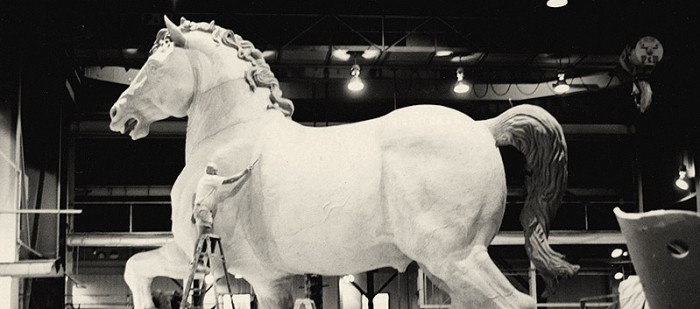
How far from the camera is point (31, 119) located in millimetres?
13859

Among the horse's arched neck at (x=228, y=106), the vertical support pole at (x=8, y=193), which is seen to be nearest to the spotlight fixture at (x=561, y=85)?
the vertical support pole at (x=8, y=193)

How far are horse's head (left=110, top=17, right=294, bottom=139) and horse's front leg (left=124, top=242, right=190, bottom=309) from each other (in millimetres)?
723

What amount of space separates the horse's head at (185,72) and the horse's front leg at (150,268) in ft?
2.37

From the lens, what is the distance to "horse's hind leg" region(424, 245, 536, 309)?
5113 mm

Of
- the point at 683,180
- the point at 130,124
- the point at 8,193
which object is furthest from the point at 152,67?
the point at 683,180

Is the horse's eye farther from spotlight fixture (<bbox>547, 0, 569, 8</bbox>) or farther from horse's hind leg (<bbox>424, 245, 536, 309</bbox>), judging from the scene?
spotlight fixture (<bbox>547, 0, 569, 8</bbox>)

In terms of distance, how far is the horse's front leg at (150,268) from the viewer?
18.6ft

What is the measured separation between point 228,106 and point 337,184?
0.86 m

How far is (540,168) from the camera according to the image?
5.50 m

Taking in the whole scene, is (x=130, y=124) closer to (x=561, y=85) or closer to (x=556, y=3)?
(x=556, y=3)

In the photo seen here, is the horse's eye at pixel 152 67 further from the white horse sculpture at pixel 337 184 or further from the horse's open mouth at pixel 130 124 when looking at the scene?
the horse's open mouth at pixel 130 124

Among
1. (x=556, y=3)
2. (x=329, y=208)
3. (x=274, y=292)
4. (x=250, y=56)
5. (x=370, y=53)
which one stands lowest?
(x=274, y=292)

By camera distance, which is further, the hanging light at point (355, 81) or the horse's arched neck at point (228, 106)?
the hanging light at point (355, 81)

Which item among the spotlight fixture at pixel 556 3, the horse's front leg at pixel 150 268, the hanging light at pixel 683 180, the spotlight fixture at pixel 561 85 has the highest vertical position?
the spotlight fixture at pixel 556 3
